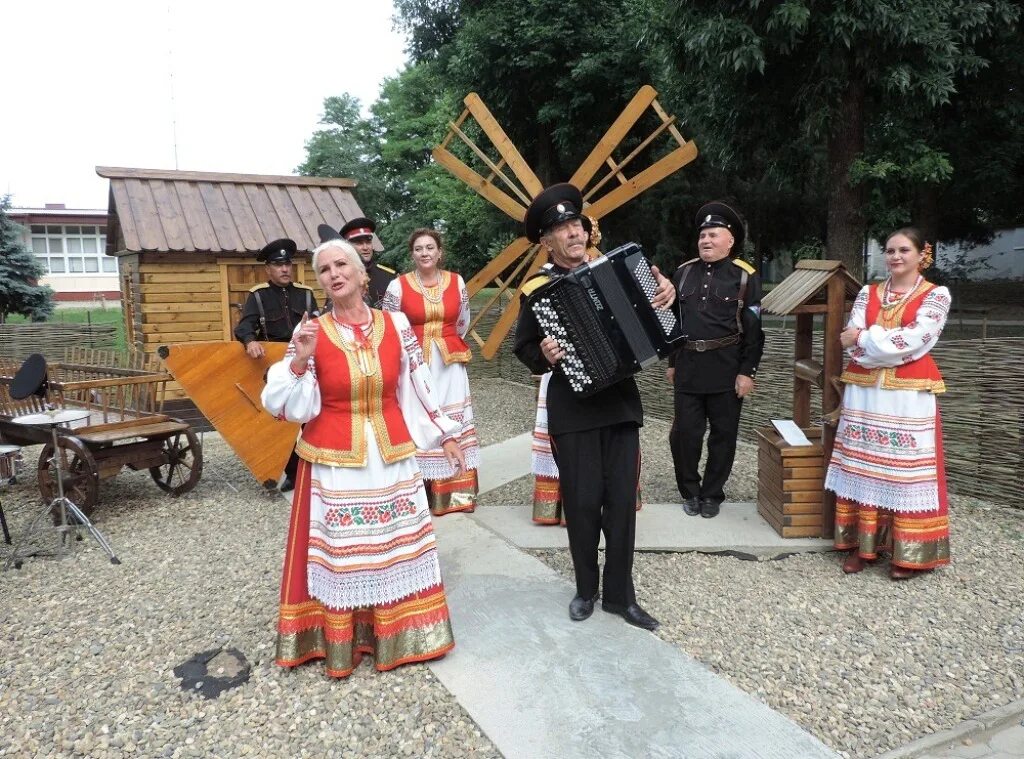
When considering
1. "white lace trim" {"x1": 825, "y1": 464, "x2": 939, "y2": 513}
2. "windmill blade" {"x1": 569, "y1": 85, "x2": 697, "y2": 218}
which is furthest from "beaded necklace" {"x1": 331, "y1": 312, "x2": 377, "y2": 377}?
"windmill blade" {"x1": 569, "y1": 85, "x2": 697, "y2": 218}

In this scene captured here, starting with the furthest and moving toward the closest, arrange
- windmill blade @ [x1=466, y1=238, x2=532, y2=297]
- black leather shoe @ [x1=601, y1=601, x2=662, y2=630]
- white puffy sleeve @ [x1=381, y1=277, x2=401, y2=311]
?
windmill blade @ [x1=466, y1=238, x2=532, y2=297]
white puffy sleeve @ [x1=381, y1=277, x2=401, y2=311]
black leather shoe @ [x1=601, y1=601, x2=662, y2=630]

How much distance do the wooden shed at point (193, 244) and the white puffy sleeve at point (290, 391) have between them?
6.82m

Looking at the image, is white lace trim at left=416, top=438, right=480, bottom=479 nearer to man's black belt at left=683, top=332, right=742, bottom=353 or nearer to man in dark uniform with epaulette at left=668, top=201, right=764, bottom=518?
man in dark uniform with epaulette at left=668, top=201, right=764, bottom=518

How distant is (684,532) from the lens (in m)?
4.68

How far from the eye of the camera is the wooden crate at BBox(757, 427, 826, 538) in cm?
446

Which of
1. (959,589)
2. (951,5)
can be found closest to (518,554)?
(959,589)

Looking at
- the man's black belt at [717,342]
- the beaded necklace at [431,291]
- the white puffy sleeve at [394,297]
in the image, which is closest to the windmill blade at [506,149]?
the beaded necklace at [431,291]

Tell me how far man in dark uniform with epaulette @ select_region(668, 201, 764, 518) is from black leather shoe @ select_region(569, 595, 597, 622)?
170cm

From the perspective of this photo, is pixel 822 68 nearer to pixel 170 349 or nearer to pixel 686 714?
pixel 170 349

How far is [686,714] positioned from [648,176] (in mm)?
5010

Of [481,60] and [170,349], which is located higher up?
[481,60]

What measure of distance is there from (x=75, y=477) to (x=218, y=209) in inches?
201

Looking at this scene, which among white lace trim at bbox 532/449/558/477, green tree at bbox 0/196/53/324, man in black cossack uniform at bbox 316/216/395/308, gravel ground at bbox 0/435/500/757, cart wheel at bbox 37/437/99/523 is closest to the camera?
gravel ground at bbox 0/435/500/757

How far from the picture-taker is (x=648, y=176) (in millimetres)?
6754
